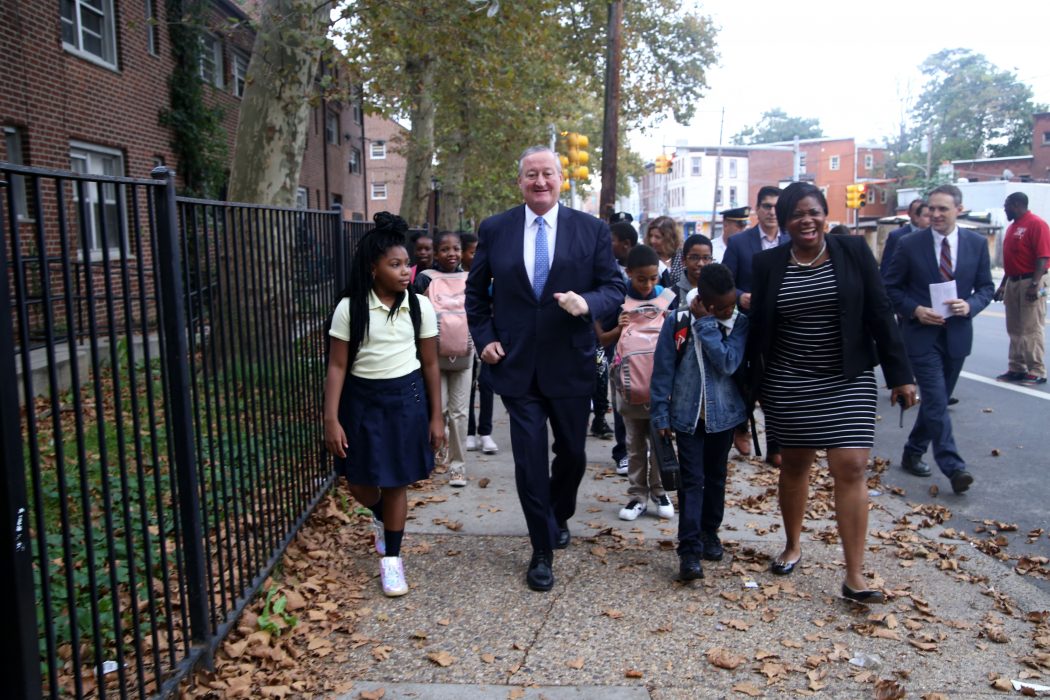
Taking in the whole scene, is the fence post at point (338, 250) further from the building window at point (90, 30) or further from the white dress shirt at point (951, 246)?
the building window at point (90, 30)

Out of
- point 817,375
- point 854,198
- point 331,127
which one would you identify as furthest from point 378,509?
point 854,198

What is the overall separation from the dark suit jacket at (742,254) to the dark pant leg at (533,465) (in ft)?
8.37

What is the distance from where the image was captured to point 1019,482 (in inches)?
274

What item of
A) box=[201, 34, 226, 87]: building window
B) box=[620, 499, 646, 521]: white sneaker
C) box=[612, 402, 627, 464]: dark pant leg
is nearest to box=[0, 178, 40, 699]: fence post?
box=[620, 499, 646, 521]: white sneaker

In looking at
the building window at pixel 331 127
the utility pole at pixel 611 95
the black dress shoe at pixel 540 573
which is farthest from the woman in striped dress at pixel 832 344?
the building window at pixel 331 127

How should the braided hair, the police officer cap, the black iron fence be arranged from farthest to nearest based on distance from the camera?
the police officer cap, the braided hair, the black iron fence

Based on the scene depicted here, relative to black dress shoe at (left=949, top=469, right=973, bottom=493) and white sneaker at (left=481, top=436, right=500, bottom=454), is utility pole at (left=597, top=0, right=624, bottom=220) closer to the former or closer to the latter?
white sneaker at (left=481, top=436, right=500, bottom=454)

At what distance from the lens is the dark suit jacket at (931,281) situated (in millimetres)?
6945

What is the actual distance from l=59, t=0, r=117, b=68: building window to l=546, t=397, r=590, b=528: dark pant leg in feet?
43.4

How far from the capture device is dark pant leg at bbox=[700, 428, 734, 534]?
4930mm

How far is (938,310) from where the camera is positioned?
271 inches

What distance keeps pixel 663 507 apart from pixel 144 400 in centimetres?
350

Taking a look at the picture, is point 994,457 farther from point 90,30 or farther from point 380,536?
point 90,30

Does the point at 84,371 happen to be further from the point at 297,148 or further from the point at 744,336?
the point at 297,148
